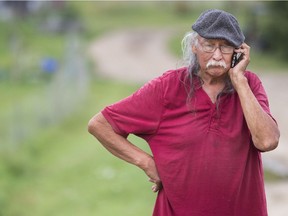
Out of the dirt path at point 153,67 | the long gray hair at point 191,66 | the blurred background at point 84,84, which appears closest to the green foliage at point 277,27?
the blurred background at point 84,84

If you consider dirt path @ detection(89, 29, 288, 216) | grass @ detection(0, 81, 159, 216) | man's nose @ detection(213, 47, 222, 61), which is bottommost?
man's nose @ detection(213, 47, 222, 61)

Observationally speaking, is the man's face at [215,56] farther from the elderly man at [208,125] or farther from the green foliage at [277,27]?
the green foliage at [277,27]

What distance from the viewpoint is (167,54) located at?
103 ft

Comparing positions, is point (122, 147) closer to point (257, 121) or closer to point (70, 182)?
point (257, 121)

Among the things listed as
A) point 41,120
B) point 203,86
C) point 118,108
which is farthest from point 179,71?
point 41,120

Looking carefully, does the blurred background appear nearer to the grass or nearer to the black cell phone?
the grass

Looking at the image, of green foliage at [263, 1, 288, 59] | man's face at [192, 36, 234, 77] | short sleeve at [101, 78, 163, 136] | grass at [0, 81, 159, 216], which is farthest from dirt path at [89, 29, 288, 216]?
man's face at [192, 36, 234, 77]

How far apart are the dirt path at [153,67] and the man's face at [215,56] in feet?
15.2

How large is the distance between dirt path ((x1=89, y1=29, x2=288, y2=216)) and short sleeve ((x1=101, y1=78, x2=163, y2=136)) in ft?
14.8

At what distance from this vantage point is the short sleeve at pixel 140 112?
11.8ft

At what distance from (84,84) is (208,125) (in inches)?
712

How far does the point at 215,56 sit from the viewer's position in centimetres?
346

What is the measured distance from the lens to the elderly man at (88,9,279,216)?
3459mm

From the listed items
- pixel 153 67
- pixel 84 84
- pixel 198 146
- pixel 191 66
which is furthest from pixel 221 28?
pixel 153 67
